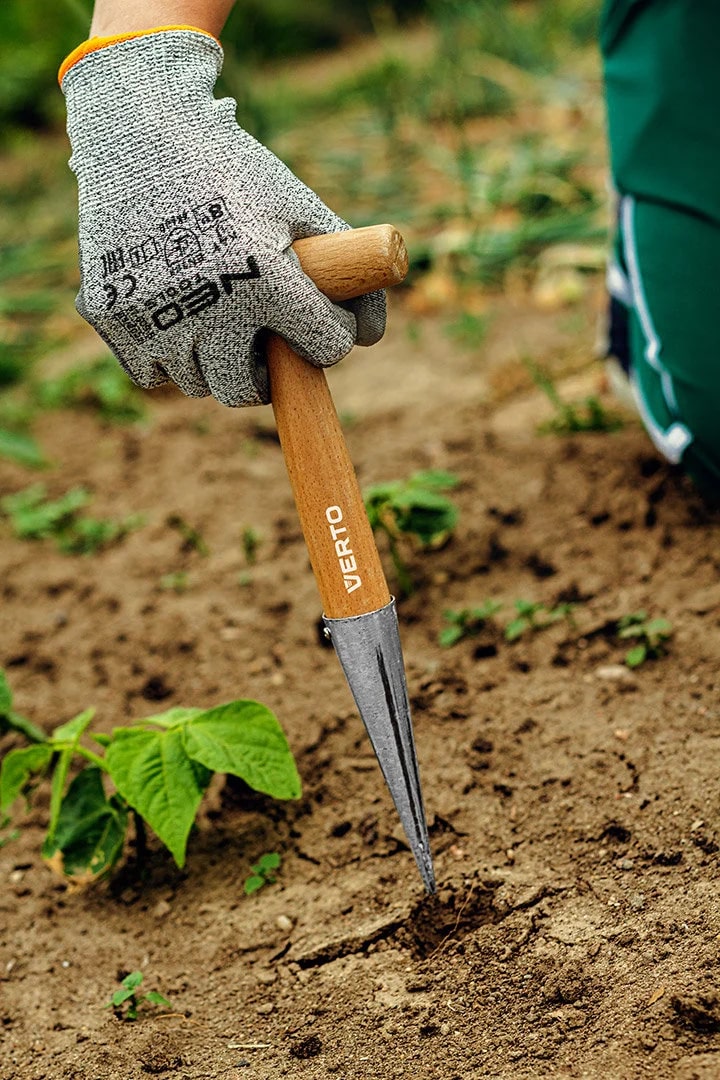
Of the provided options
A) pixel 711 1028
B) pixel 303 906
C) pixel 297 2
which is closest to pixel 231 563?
pixel 303 906

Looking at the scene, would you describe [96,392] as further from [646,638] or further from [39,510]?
[646,638]

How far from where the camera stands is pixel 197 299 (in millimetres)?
1207

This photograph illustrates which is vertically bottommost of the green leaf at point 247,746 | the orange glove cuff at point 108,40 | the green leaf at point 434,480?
the green leaf at point 434,480

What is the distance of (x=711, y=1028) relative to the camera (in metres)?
1.06

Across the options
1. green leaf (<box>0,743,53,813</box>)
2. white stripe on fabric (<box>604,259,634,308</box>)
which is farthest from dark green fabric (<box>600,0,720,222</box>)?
green leaf (<box>0,743,53,813</box>)

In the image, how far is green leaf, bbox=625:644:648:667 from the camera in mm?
1566

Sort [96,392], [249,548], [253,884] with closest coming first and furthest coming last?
[253,884], [249,548], [96,392]

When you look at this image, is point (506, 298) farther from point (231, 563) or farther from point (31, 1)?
point (31, 1)

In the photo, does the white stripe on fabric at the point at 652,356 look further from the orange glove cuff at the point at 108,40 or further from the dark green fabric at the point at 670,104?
the orange glove cuff at the point at 108,40

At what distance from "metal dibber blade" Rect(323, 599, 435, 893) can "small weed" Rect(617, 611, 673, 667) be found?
461 millimetres

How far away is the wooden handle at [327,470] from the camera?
1.20m

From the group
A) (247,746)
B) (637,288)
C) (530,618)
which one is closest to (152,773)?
(247,746)

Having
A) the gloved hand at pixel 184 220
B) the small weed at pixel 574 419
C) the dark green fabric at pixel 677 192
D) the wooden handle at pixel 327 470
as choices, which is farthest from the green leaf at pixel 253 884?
the small weed at pixel 574 419

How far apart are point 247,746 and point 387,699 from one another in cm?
21
